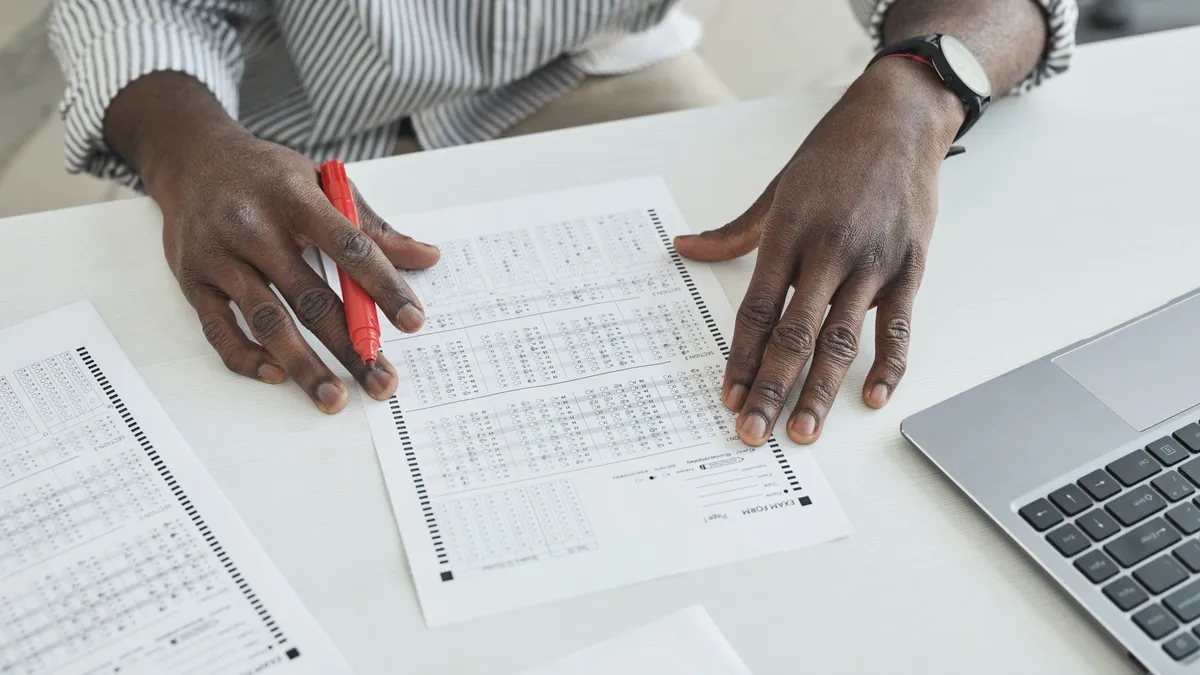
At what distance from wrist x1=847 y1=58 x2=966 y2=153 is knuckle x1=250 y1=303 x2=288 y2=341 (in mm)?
465

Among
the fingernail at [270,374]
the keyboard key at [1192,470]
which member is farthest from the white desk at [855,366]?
the keyboard key at [1192,470]

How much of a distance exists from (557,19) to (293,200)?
413 millimetres

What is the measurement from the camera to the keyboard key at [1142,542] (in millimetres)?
604

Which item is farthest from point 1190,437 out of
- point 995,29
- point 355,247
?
point 355,247

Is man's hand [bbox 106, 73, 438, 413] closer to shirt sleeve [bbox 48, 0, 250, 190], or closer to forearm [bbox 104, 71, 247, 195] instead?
forearm [bbox 104, 71, 247, 195]

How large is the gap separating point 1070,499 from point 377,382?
42 cm

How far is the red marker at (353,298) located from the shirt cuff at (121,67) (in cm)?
21

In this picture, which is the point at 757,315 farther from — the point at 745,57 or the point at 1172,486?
the point at 745,57

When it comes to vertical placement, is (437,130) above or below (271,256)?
below

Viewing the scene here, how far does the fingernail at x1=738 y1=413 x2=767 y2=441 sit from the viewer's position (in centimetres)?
68

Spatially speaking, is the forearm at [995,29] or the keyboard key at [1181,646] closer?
the keyboard key at [1181,646]

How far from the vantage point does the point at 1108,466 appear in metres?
0.65

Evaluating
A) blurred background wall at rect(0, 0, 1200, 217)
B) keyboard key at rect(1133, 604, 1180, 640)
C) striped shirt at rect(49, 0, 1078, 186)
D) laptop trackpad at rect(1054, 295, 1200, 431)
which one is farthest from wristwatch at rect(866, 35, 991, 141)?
blurred background wall at rect(0, 0, 1200, 217)

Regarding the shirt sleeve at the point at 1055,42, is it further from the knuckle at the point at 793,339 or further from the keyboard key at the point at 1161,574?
the keyboard key at the point at 1161,574
